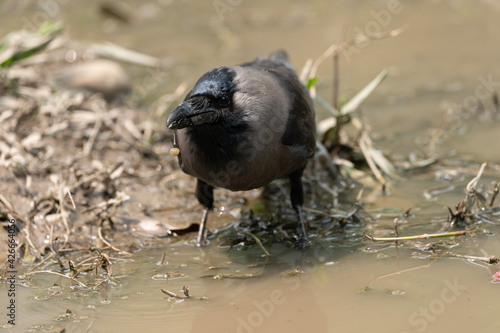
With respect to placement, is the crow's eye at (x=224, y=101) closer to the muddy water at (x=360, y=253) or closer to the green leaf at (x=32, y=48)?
the muddy water at (x=360, y=253)

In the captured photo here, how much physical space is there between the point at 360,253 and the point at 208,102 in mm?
1375

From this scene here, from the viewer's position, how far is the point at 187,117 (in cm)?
356

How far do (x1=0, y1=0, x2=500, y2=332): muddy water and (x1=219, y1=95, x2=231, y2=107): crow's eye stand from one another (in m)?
1.06

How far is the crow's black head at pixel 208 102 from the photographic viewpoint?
356cm

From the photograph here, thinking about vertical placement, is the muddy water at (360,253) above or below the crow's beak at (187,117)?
below

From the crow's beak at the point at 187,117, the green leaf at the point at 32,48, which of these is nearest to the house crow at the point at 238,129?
the crow's beak at the point at 187,117

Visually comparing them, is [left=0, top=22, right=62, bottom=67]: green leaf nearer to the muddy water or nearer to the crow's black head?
the muddy water

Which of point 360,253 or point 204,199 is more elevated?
point 204,199

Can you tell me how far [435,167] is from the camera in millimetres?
5309

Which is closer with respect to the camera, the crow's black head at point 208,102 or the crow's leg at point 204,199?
the crow's black head at point 208,102

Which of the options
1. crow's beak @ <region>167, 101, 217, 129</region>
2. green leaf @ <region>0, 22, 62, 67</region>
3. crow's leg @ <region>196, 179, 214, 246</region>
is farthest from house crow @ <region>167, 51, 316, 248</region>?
green leaf @ <region>0, 22, 62, 67</region>

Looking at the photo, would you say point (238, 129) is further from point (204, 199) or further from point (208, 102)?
point (204, 199)

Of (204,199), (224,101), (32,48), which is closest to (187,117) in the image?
(224,101)

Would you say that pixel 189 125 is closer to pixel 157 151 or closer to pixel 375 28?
pixel 157 151
